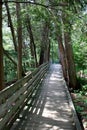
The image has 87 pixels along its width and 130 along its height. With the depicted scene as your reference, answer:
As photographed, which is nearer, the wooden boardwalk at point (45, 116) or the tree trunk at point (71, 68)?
the wooden boardwalk at point (45, 116)

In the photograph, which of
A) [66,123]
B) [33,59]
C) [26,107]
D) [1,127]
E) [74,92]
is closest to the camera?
[1,127]

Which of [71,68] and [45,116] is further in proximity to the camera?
[71,68]

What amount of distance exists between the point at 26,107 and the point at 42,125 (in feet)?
5.85

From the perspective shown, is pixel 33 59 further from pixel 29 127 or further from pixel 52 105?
pixel 29 127

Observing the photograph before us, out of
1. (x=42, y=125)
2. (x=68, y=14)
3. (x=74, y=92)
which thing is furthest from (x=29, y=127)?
(x=74, y=92)

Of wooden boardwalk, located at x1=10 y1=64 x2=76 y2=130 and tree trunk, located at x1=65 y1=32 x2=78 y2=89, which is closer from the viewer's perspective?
wooden boardwalk, located at x1=10 y1=64 x2=76 y2=130

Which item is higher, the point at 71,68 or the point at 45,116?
the point at 71,68

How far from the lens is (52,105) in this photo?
867 centimetres

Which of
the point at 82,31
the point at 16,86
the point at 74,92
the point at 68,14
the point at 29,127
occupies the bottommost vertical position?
the point at 74,92

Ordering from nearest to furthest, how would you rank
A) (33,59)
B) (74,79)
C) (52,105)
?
(52,105)
(74,79)
(33,59)

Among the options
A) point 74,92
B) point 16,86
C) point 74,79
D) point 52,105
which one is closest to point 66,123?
point 16,86

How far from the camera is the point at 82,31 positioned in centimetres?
954

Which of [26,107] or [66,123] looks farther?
[26,107]

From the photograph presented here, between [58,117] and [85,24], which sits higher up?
[85,24]
